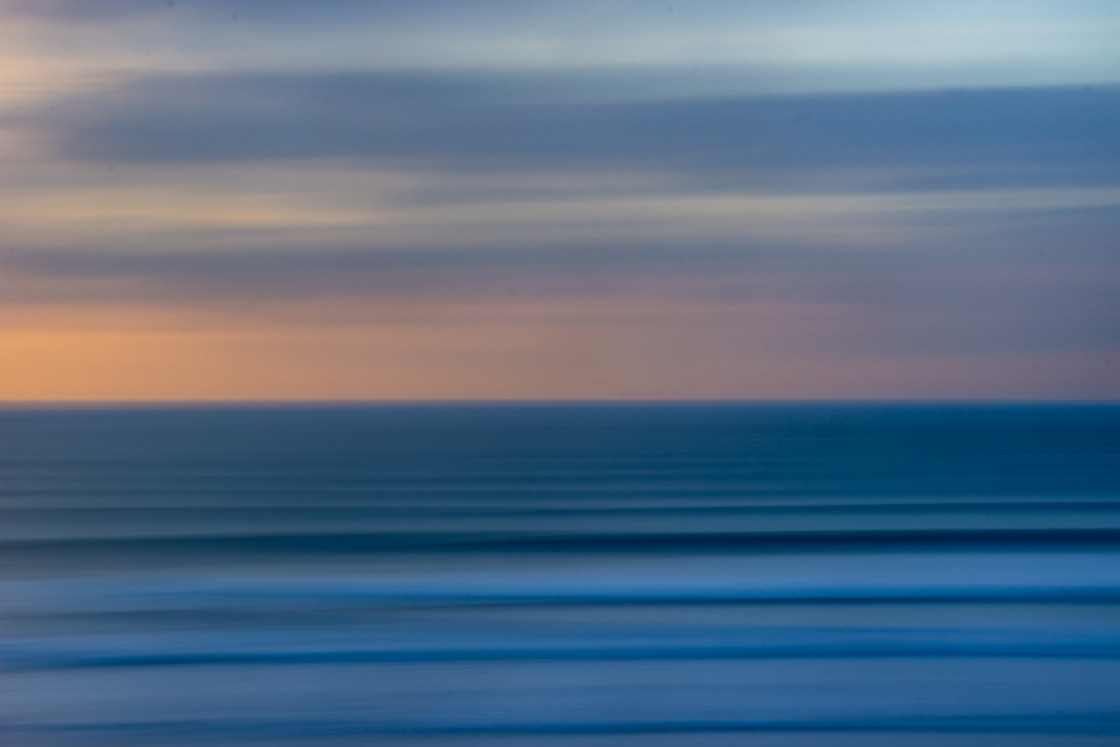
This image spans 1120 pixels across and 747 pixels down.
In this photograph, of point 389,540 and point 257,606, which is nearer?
point 257,606

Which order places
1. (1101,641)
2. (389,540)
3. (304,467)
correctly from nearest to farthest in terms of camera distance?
1. (1101,641)
2. (389,540)
3. (304,467)

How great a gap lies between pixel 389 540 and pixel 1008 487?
6329 mm

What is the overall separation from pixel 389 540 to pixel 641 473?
643 cm

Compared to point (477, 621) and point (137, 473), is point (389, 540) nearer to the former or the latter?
point (477, 621)

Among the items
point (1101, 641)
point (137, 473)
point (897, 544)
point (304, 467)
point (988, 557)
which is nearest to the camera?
point (1101, 641)

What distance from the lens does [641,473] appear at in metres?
12.6

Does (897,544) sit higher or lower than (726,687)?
higher

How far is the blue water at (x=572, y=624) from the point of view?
2.80 metres

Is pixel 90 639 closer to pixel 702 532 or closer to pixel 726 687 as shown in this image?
pixel 726 687

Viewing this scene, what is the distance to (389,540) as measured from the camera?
21.1 ft

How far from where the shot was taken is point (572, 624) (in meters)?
3.76

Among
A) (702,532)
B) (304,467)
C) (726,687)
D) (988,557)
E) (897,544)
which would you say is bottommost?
(726,687)

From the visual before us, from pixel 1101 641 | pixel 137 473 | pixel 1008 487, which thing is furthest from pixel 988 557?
pixel 137 473

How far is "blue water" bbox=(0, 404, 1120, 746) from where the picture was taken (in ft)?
9.19
